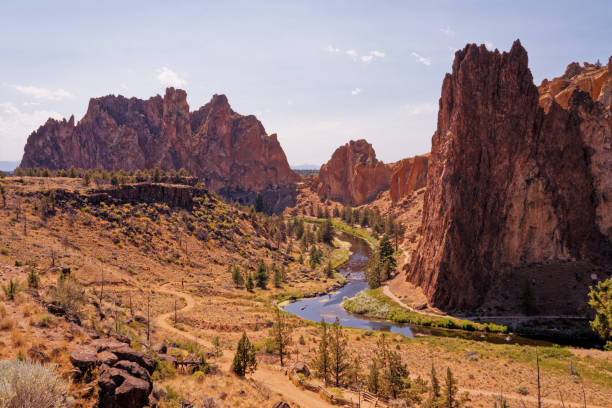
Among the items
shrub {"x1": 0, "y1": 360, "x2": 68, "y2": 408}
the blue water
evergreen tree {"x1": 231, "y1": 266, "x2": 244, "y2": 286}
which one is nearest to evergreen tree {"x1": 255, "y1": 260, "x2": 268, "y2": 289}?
evergreen tree {"x1": 231, "y1": 266, "x2": 244, "y2": 286}

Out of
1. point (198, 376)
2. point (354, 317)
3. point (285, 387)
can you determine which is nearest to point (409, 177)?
point (354, 317)

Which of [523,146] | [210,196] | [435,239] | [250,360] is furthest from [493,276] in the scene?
[210,196]

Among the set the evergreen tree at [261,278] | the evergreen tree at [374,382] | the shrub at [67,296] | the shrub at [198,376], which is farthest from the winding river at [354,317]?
the shrub at [67,296]

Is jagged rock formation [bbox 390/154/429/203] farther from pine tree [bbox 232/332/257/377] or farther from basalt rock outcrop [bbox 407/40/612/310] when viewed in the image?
pine tree [bbox 232/332/257/377]

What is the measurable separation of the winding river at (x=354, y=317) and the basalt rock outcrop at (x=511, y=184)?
297 inches

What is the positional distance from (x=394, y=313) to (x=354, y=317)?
716cm

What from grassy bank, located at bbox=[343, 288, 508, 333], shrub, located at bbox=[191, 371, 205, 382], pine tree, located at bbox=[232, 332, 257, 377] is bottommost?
grassy bank, located at bbox=[343, 288, 508, 333]

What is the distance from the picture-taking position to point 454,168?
61.4 meters

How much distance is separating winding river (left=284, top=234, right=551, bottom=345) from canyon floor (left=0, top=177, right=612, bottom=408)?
3.57 m

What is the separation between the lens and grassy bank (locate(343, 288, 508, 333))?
169 feet

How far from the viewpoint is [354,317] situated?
198 feet

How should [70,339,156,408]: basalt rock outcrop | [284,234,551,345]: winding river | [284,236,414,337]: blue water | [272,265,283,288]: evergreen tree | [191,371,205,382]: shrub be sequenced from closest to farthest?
[70,339,156,408]: basalt rock outcrop
[191,371,205,382]: shrub
[284,234,551,345]: winding river
[284,236,414,337]: blue water
[272,265,283,288]: evergreen tree

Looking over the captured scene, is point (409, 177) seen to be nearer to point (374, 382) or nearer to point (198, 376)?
point (374, 382)

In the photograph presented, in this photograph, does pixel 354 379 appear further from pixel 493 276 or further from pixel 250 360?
pixel 493 276
